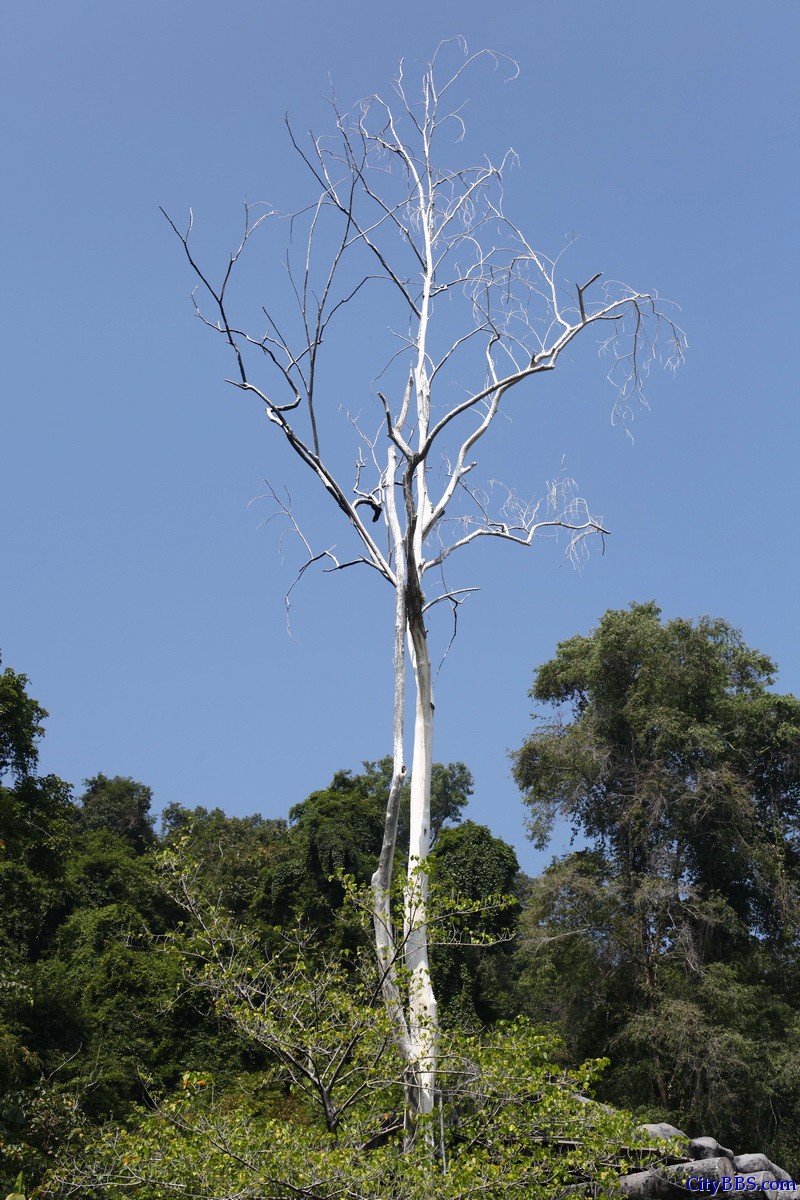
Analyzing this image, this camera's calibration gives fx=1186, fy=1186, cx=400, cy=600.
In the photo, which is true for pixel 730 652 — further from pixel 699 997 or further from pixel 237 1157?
pixel 237 1157

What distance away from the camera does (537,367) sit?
22.2 feet

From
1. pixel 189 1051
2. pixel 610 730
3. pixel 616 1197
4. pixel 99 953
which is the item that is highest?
pixel 610 730

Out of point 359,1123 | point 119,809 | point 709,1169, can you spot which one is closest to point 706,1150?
point 709,1169

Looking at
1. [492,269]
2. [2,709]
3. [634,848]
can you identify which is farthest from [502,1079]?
[634,848]

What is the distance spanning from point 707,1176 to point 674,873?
20.3ft

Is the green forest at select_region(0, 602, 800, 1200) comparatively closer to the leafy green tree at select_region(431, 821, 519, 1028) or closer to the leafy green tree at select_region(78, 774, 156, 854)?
the leafy green tree at select_region(431, 821, 519, 1028)

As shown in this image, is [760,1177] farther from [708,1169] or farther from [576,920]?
[576,920]

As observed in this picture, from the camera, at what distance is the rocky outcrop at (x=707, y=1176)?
10.2 metres

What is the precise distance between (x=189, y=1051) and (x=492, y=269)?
13088mm

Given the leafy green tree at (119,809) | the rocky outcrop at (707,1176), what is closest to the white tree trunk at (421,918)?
the rocky outcrop at (707,1176)

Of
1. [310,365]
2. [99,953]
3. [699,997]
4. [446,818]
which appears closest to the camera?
[310,365]

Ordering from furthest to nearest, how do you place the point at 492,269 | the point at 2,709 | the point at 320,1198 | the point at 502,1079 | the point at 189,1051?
1. the point at 189,1051
2. the point at 2,709
3. the point at 492,269
4. the point at 502,1079
5. the point at 320,1198

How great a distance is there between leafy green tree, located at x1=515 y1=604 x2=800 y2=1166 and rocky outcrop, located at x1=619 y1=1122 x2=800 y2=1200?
3379 millimetres

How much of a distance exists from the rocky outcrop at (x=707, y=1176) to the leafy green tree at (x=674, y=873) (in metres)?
3.38
